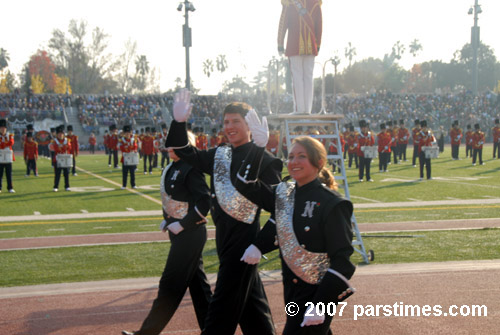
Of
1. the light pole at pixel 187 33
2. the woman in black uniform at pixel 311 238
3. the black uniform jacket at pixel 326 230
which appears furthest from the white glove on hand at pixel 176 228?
the light pole at pixel 187 33

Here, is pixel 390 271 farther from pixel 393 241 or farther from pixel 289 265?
pixel 289 265

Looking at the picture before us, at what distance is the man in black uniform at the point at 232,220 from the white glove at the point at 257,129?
7.6 inches

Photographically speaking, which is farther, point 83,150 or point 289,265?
point 83,150

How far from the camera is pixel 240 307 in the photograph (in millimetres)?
4004

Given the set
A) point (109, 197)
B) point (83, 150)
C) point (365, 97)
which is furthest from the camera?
point (365, 97)

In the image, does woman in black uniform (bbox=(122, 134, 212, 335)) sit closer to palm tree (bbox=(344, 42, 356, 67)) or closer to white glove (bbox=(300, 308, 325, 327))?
white glove (bbox=(300, 308, 325, 327))

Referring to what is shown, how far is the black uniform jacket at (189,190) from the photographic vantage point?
4.71 metres

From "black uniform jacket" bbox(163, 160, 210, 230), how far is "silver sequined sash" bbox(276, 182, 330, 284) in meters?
1.32

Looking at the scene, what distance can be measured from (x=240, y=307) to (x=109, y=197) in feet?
44.1

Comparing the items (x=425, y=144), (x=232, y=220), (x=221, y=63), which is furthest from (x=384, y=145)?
(x=221, y=63)

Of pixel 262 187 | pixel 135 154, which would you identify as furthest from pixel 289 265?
pixel 135 154

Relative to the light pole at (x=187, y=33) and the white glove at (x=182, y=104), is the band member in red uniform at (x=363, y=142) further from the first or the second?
the white glove at (x=182, y=104)

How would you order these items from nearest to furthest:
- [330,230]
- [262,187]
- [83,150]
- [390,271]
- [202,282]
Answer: [330,230]
[262,187]
[202,282]
[390,271]
[83,150]

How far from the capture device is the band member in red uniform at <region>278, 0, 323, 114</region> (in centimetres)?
815
